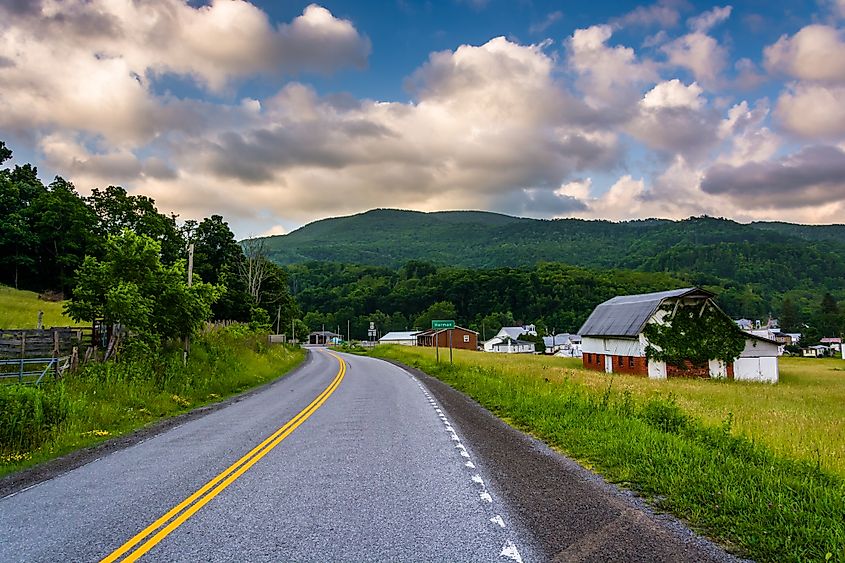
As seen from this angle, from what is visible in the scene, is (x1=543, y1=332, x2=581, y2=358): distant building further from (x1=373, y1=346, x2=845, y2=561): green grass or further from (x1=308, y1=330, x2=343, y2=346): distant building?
(x1=373, y1=346, x2=845, y2=561): green grass

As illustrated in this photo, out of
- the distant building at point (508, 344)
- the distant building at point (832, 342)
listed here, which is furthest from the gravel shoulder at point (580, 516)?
the distant building at point (832, 342)

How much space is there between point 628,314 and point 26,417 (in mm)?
44235

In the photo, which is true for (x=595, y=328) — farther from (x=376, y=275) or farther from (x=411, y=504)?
(x=376, y=275)

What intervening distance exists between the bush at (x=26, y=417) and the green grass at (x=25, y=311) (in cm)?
3082

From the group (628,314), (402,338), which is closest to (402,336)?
(402,338)

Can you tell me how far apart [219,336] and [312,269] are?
16885 centimetres

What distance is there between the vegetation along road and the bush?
202 centimetres

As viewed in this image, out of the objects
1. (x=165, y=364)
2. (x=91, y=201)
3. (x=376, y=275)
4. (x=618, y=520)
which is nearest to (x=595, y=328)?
(x=165, y=364)

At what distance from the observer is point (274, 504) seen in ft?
22.0

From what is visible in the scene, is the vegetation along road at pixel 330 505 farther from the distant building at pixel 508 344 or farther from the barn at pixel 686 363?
the distant building at pixel 508 344

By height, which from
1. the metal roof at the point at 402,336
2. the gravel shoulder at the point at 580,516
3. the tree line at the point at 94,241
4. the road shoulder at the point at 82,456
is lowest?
the metal roof at the point at 402,336

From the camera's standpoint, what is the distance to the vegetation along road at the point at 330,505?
5.32 meters

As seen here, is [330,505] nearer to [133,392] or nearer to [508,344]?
[133,392]

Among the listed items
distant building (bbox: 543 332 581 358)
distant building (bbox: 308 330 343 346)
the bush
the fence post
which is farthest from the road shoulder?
distant building (bbox: 308 330 343 346)
